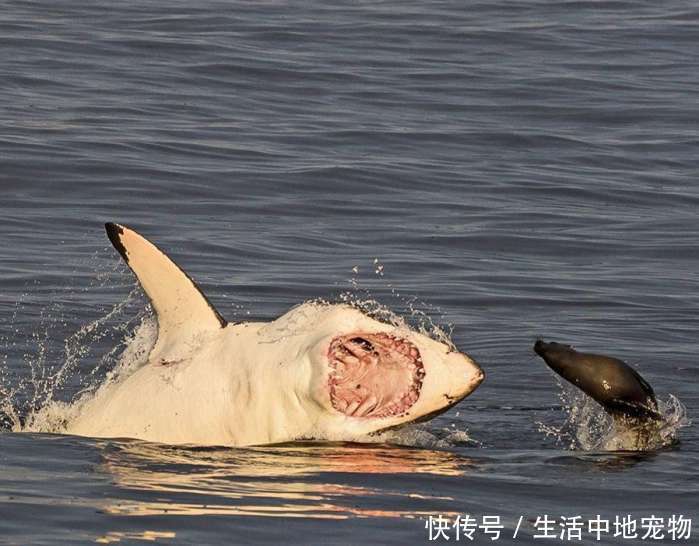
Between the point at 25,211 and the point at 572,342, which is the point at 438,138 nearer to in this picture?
the point at 25,211

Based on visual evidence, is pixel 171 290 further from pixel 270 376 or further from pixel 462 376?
pixel 462 376

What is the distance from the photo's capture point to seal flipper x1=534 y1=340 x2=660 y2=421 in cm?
845

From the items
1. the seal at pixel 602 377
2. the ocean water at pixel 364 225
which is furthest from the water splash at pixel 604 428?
the seal at pixel 602 377

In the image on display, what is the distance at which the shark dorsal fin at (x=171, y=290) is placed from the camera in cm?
844

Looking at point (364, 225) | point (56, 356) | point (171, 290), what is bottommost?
point (56, 356)

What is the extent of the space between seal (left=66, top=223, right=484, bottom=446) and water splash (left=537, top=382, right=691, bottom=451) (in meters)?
1.24

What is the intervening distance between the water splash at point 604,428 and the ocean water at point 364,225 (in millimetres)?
38

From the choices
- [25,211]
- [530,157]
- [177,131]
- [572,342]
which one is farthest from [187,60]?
[572,342]

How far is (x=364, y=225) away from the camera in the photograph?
16.6m

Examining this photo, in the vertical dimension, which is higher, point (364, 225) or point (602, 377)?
point (364, 225)

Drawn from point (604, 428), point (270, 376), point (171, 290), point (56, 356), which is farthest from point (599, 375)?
point (56, 356)

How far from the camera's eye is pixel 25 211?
16359 mm

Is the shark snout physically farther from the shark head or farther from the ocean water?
the ocean water

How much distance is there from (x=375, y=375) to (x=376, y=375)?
0.05 feet
